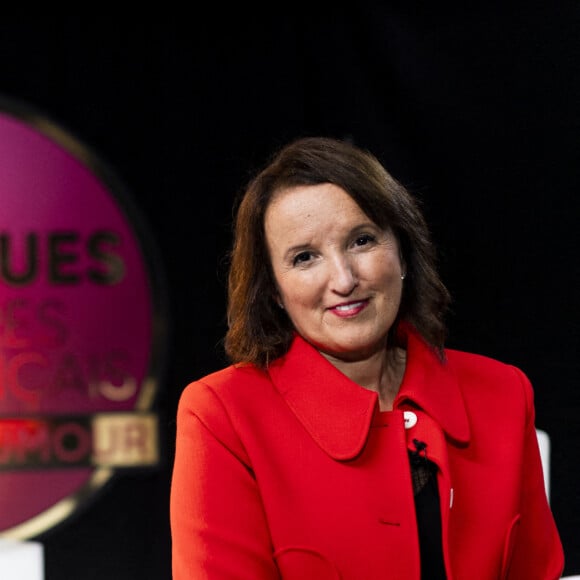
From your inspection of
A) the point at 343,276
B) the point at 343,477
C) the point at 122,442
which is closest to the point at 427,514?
the point at 343,477

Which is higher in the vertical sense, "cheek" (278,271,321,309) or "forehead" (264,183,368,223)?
"forehead" (264,183,368,223)

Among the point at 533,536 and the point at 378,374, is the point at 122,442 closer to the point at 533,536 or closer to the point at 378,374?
the point at 378,374

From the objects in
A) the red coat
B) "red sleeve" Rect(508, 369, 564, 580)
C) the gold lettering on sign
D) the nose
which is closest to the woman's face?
the nose

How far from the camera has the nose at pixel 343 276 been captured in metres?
1.43

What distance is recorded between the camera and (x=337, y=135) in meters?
2.58

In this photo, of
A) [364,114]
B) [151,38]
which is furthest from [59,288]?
[364,114]

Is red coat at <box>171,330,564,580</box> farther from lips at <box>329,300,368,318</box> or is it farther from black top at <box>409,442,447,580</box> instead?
lips at <box>329,300,368,318</box>

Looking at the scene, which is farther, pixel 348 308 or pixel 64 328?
pixel 64 328

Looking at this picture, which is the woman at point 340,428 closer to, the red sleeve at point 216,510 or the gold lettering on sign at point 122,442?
the red sleeve at point 216,510

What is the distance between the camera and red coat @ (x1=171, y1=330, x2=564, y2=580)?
1384 millimetres

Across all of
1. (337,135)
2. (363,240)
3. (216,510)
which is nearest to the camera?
(216,510)

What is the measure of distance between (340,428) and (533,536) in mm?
421

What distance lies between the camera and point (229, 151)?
8.59 feet

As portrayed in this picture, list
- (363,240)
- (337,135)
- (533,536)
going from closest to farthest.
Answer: (363,240) → (533,536) → (337,135)
